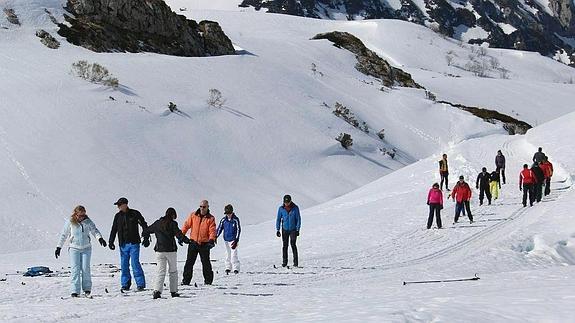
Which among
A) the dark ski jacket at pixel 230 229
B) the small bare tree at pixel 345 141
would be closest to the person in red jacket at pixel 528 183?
the dark ski jacket at pixel 230 229

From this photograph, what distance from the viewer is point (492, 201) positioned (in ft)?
78.0

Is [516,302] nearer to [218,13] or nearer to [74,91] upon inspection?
[74,91]

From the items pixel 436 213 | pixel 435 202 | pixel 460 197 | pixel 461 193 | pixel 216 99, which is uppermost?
pixel 216 99

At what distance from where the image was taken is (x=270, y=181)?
32125 millimetres

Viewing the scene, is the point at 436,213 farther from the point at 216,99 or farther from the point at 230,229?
the point at 216,99

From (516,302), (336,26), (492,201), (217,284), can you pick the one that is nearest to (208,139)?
(492,201)

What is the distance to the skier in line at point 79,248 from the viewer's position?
36.7 ft

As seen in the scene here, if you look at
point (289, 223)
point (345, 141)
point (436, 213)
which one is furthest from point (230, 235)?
point (345, 141)

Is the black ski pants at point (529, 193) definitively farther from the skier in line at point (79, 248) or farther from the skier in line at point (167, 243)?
the skier in line at point (79, 248)

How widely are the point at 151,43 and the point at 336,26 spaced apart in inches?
4446

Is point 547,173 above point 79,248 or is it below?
above

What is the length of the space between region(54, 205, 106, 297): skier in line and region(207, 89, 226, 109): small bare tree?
27091 mm

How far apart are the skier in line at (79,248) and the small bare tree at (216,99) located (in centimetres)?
2709

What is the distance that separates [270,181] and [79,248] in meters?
21.0
